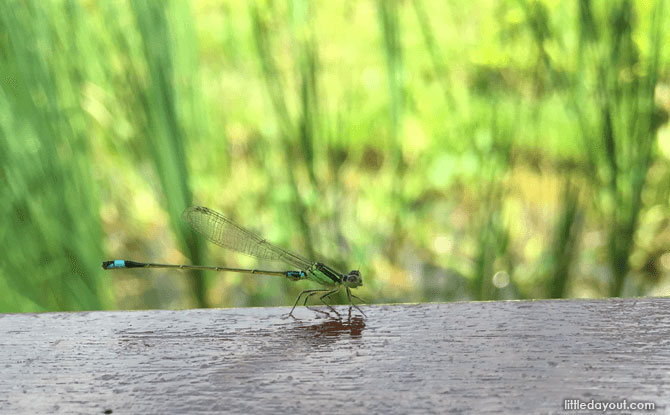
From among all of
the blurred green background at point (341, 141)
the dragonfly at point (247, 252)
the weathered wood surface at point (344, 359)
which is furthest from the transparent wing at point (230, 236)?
the weathered wood surface at point (344, 359)

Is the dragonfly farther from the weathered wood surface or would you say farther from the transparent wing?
the weathered wood surface

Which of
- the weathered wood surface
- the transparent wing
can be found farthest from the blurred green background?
the weathered wood surface

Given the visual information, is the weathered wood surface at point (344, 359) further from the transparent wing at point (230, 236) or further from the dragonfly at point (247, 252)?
the transparent wing at point (230, 236)

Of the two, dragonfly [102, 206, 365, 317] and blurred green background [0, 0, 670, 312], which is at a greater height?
blurred green background [0, 0, 670, 312]

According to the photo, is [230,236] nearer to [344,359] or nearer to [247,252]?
[247,252]

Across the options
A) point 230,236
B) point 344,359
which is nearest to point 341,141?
point 230,236

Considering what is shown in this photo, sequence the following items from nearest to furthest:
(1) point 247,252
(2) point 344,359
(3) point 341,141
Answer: (2) point 344,359 < (1) point 247,252 < (3) point 341,141

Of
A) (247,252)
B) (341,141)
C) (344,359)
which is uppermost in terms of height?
(341,141)
